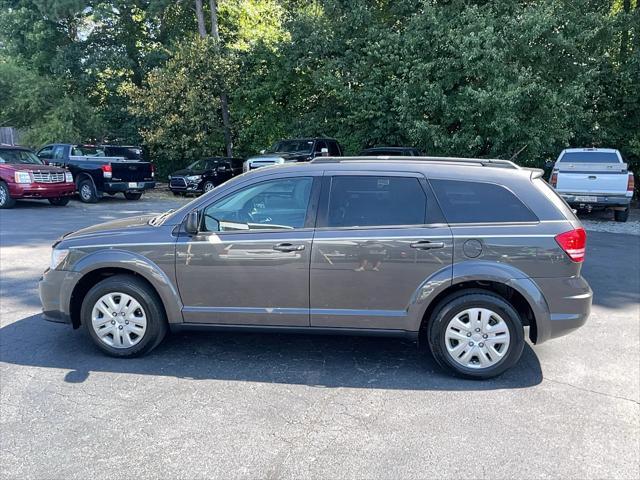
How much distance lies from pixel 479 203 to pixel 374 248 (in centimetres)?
94

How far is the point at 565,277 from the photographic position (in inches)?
164

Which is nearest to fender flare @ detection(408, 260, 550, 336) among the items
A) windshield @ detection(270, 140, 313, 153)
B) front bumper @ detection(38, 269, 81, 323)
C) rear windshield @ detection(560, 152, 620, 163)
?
front bumper @ detection(38, 269, 81, 323)

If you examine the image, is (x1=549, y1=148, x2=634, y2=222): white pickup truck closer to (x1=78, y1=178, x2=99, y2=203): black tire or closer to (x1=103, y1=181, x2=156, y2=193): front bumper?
(x1=103, y1=181, x2=156, y2=193): front bumper

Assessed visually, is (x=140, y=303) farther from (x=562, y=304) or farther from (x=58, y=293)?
(x=562, y=304)

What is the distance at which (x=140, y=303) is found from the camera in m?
4.52

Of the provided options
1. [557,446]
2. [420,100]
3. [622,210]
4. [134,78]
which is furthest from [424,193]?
[134,78]

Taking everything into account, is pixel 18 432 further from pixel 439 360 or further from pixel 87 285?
pixel 439 360

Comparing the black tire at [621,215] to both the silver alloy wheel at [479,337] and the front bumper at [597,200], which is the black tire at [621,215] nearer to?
the front bumper at [597,200]

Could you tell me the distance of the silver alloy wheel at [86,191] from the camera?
17.5 metres

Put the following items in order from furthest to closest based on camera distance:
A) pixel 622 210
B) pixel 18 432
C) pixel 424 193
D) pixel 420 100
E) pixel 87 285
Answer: pixel 420 100 → pixel 622 210 → pixel 87 285 → pixel 424 193 → pixel 18 432

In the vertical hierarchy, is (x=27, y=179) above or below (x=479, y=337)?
above

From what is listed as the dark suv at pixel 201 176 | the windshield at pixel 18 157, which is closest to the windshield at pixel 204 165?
the dark suv at pixel 201 176

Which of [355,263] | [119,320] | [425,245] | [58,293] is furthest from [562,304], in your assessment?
[58,293]

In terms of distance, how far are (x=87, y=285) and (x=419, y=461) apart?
3262mm
